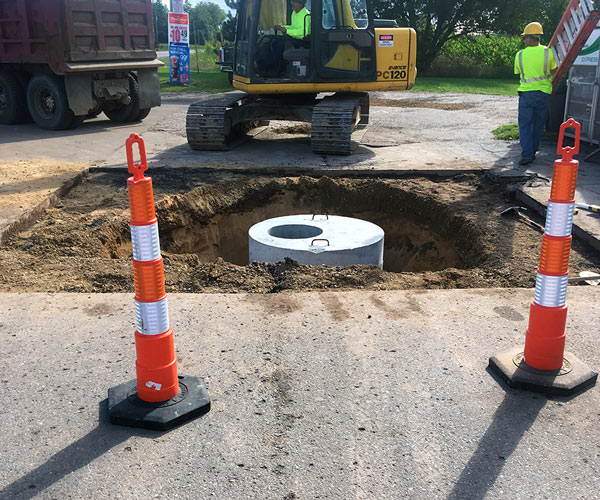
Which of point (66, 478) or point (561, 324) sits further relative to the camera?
point (561, 324)

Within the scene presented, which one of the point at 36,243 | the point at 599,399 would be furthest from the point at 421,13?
the point at 599,399

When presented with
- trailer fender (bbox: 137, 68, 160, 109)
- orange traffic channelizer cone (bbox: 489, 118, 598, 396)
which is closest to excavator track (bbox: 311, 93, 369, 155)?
trailer fender (bbox: 137, 68, 160, 109)

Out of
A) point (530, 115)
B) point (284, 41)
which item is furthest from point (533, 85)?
point (284, 41)

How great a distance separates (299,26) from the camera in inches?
418

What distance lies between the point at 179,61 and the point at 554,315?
22361mm

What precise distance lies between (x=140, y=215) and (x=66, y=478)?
1307mm

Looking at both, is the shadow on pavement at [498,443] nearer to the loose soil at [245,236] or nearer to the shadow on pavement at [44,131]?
the loose soil at [245,236]

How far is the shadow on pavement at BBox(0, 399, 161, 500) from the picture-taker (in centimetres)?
278

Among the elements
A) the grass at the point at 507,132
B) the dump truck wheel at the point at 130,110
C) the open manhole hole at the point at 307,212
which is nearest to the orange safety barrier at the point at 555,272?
the open manhole hole at the point at 307,212

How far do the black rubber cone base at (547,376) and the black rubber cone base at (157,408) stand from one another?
180cm

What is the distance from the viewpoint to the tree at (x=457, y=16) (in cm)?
3184

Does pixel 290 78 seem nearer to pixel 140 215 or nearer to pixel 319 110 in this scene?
pixel 319 110

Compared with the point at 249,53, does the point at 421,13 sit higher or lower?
higher

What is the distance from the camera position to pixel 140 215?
3.12 metres
